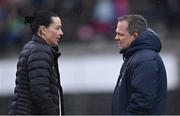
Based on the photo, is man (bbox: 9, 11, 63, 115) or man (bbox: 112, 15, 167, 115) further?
man (bbox: 9, 11, 63, 115)

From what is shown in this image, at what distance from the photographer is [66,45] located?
62.7 ft

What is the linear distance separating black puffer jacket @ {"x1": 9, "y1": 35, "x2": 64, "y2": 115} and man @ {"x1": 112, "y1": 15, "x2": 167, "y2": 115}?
0.57 m

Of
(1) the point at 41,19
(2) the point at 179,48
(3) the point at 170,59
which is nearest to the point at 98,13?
(2) the point at 179,48

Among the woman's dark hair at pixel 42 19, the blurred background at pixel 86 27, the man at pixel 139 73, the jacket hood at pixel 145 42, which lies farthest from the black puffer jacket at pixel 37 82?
the blurred background at pixel 86 27

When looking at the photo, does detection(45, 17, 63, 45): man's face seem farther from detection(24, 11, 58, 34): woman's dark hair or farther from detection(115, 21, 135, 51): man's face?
detection(115, 21, 135, 51): man's face

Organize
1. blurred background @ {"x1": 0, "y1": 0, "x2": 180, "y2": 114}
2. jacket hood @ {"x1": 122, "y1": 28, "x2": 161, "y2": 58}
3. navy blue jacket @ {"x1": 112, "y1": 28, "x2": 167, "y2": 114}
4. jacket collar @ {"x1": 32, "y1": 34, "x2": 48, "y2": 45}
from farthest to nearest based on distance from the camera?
blurred background @ {"x1": 0, "y1": 0, "x2": 180, "y2": 114} < jacket collar @ {"x1": 32, "y1": 34, "x2": 48, "y2": 45} < jacket hood @ {"x1": 122, "y1": 28, "x2": 161, "y2": 58} < navy blue jacket @ {"x1": 112, "y1": 28, "x2": 167, "y2": 114}

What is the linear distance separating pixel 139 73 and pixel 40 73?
35.0 inches

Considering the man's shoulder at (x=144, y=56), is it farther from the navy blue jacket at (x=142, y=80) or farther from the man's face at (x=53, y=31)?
the man's face at (x=53, y=31)

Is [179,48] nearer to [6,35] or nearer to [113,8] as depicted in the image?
[113,8]

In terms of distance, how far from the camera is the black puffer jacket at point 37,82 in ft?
24.1

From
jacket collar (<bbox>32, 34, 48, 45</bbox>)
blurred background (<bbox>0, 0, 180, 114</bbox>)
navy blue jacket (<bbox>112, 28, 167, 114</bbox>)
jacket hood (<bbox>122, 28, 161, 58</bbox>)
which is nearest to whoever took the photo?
navy blue jacket (<bbox>112, 28, 167, 114</bbox>)

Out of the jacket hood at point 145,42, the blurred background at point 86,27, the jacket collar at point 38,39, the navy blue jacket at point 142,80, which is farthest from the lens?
the blurred background at point 86,27

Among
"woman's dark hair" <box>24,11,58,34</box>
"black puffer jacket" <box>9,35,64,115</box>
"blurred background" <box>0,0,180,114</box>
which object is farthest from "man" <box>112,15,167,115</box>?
"blurred background" <box>0,0,180,114</box>

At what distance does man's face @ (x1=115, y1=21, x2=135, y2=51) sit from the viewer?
7258 millimetres
